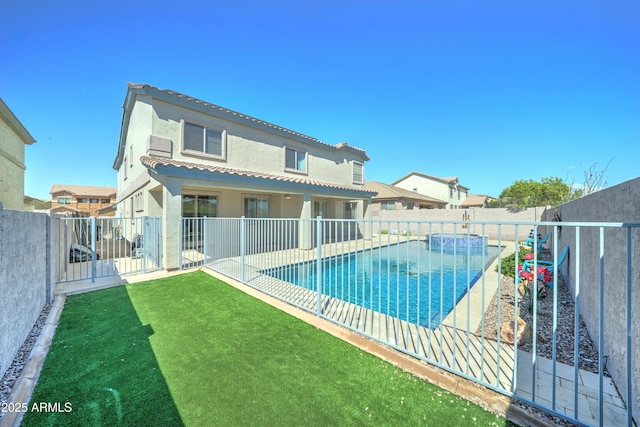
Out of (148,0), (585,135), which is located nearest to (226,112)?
(148,0)

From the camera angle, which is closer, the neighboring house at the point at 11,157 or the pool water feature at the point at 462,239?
the pool water feature at the point at 462,239

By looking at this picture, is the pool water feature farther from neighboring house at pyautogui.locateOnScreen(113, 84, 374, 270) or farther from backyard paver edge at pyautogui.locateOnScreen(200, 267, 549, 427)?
neighboring house at pyautogui.locateOnScreen(113, 84, 374, 270)

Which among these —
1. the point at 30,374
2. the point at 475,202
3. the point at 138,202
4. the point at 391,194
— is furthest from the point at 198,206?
the point at 475,202

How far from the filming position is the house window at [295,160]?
1605 cm

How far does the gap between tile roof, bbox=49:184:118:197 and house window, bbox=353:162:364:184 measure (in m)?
53.0

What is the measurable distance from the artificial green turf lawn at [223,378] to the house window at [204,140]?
27.8 ft

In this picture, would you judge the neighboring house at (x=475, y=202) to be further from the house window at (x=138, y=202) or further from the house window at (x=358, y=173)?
the house window at (x=138, y=202)

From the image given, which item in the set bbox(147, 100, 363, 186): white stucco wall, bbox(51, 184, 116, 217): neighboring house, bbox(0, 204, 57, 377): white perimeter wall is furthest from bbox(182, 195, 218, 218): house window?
bbox(51, 184, 116, 217): neighboring house

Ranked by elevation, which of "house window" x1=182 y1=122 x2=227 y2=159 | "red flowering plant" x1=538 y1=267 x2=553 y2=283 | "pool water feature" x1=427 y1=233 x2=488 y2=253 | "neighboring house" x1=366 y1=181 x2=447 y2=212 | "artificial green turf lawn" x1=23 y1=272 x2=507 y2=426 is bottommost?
"artificial green turf lawn" x1=23 y1=272 x2=507 y2=426

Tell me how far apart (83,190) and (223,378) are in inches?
2613

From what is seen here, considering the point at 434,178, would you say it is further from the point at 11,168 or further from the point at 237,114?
the point at 11,168

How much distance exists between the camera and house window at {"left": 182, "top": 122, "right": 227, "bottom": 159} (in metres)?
11.5

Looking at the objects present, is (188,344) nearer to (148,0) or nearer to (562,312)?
(562,312)

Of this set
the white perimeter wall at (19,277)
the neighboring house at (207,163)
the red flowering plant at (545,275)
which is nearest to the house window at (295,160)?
the neighboring house at (207,163)
